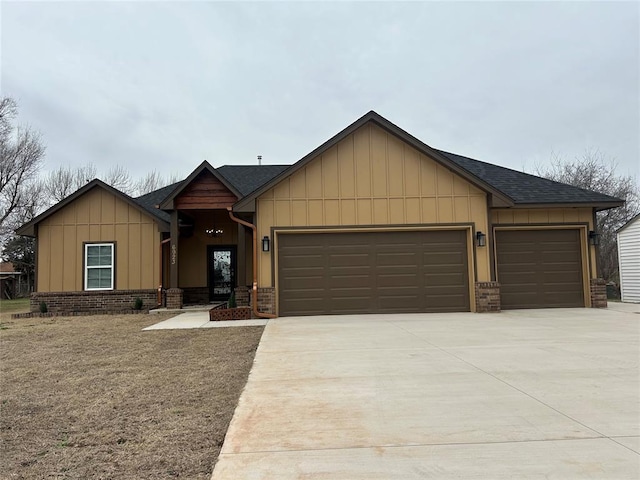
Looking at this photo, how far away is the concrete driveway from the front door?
935 cm

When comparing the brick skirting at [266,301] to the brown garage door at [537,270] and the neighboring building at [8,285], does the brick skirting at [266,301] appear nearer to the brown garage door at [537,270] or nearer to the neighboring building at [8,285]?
the brown garage door at [537,270]

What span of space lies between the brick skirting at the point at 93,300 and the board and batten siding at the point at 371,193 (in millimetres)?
5255

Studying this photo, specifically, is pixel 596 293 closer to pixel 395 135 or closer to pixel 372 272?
pixel 372 272

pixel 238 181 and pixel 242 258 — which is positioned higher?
pixel 238 181

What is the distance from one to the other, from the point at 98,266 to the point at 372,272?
9205 mm

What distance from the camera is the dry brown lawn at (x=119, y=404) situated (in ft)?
10.0

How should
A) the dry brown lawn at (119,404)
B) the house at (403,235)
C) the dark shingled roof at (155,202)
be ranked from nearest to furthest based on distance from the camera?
the dry brown lawn at (119,404) → the house at (403,235) → the dark shingled roof at (155,202)

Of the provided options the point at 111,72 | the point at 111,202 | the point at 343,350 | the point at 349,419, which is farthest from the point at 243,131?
the point at 349,419

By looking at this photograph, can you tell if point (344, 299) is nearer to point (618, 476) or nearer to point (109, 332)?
point (109, 332)

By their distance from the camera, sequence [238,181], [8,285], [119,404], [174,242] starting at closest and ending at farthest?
[119,404], [174,242], [238,181], [8,285]

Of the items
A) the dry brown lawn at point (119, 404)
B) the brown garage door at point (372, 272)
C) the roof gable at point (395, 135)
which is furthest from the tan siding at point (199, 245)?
the dry brown lawn at point (119, 404)

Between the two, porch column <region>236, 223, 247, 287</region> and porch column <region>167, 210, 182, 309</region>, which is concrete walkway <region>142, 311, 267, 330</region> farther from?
porch column <region>167, 210, 182, 309</region>

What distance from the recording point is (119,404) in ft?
14.3

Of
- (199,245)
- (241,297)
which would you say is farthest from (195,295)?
(241,297)
